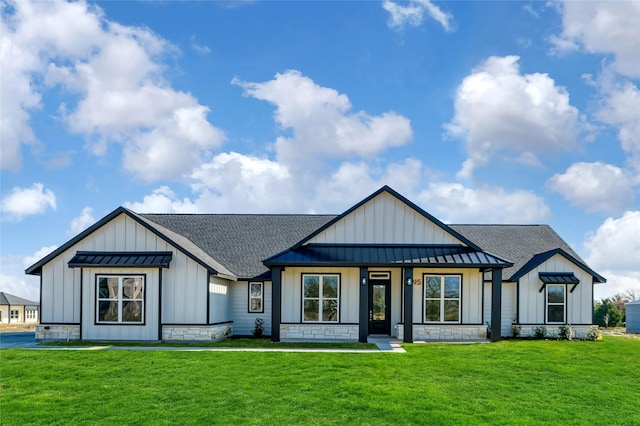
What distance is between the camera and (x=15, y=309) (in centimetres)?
5384

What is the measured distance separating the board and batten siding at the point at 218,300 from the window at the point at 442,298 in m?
7.89

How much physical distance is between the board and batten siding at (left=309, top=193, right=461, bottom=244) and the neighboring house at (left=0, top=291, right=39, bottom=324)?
1707 inches

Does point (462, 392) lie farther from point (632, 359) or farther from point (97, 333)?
point (97, 333)

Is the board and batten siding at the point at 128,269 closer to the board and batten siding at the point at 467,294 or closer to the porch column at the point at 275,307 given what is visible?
the porch column at the point at 275,307

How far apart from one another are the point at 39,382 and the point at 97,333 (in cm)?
757

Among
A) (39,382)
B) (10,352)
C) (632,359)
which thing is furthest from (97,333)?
(632,359)

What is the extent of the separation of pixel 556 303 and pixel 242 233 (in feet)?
47.1

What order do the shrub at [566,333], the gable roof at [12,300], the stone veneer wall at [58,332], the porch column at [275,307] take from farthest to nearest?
1. the gable roof at [12,300]
2. the shrub at [566,333]
3. the stone veneer wall at [58,332]
4. the porch column at [275,307]

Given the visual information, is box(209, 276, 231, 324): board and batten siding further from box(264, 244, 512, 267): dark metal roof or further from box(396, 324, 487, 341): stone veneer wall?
box(396, 324, 487, 341): stone veneer wall

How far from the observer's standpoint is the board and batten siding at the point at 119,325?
19.9 meters

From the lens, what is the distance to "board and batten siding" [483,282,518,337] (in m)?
23.0

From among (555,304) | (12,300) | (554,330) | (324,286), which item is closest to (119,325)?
(324,286)

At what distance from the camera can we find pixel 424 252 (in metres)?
20.9

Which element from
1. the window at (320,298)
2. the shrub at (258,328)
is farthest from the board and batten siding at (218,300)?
the window at (320,298)
